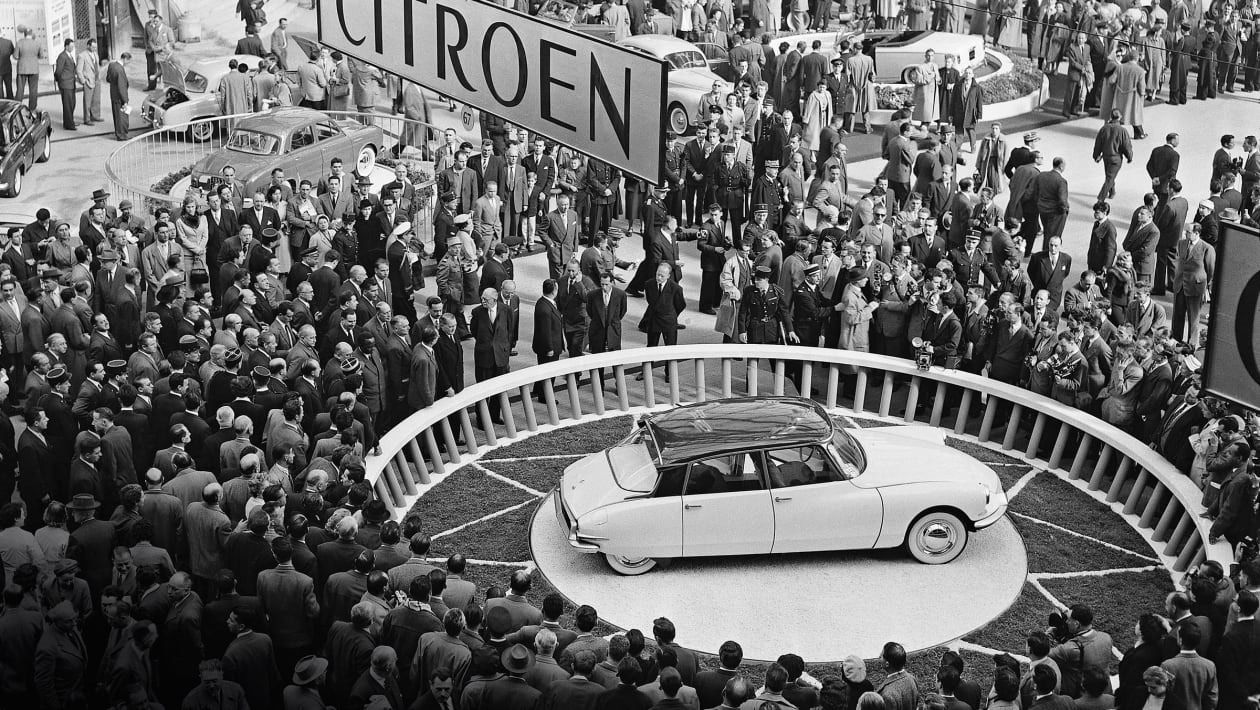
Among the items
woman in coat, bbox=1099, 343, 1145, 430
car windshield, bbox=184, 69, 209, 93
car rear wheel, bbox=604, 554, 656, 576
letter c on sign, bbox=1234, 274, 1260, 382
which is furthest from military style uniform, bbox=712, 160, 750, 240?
letter c on sign, bbox=1234, 274, 1260, 382

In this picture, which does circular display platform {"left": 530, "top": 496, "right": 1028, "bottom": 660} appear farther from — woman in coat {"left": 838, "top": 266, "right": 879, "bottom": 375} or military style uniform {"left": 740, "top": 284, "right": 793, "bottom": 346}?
military style uniform {"left": 740, "top": 284, "right": 793, "bottom": 346}

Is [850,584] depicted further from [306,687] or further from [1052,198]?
[1052,198]

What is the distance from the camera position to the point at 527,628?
10.1 meters

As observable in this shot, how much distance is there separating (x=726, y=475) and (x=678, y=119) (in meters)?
16.0

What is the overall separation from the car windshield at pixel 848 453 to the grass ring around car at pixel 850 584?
87cm

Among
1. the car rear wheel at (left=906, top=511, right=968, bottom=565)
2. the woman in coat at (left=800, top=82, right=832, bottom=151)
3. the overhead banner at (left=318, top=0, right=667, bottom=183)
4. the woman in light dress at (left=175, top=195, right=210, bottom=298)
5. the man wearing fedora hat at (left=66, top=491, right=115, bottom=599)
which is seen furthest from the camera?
the woman in coat at (left=800, top=82, right=832, bottom=151)

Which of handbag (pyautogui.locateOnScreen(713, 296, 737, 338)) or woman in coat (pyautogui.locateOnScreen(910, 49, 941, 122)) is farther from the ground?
woman in coat (pyautogui.locateOnScreen(910, 49, 941, 122))

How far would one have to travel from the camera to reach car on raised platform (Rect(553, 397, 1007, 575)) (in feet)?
41.3

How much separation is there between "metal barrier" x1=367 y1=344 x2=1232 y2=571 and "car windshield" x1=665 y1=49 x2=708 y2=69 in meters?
11.2

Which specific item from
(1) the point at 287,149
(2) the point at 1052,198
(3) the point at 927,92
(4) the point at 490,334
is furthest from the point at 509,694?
(3) the point at 927,92

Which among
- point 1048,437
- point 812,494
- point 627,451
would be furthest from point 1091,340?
point 627,451

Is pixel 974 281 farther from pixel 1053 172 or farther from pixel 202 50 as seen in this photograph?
pixel 202 50

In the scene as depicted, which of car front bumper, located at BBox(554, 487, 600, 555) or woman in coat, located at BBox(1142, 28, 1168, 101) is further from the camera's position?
woman in coat, located at BBox(1142, 28, 1168, 101)

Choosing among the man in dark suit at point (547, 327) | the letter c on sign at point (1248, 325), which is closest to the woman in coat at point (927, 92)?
the man in dark suit at point (547, 327)
